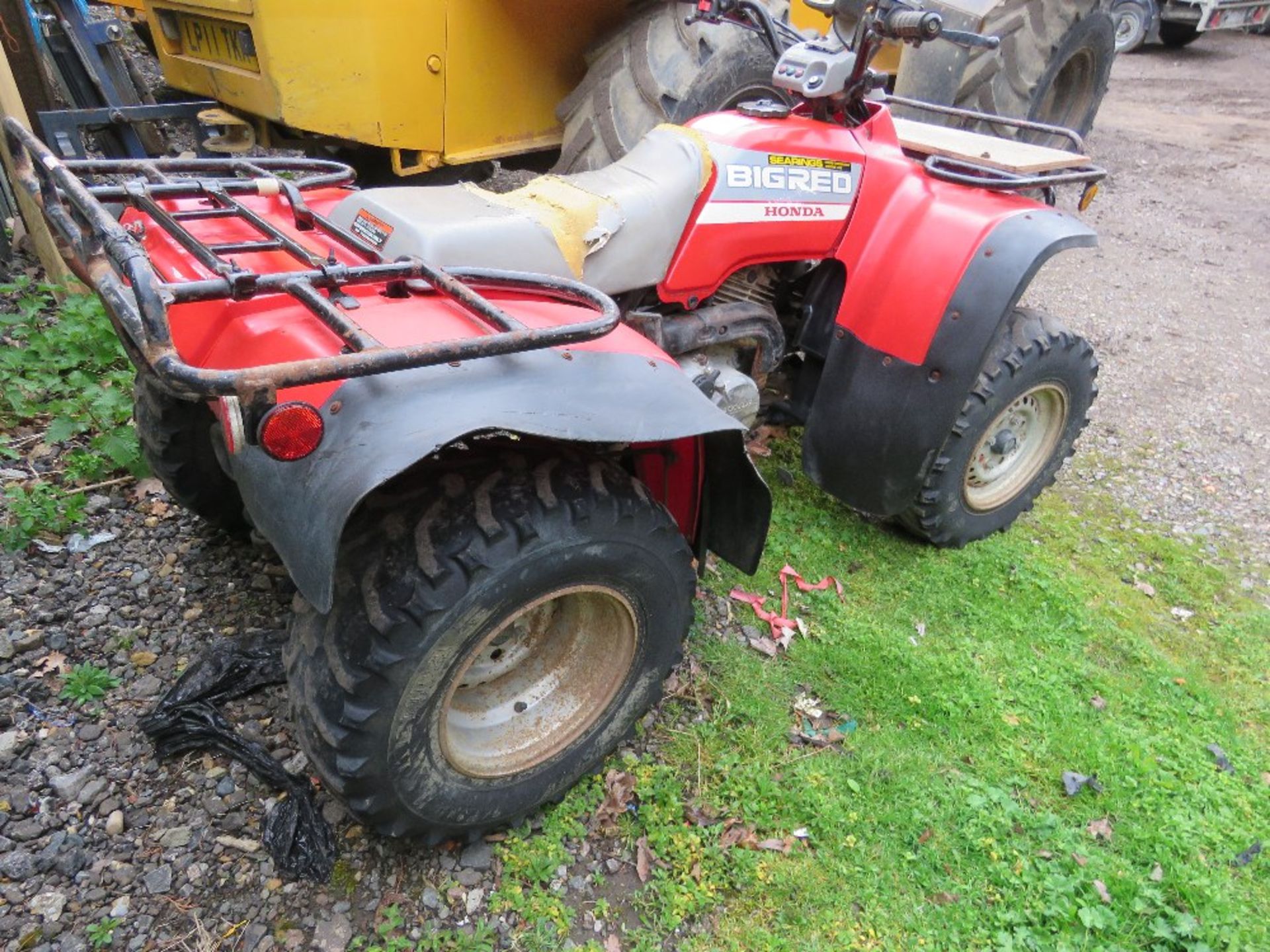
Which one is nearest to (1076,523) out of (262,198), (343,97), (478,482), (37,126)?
(478,482)

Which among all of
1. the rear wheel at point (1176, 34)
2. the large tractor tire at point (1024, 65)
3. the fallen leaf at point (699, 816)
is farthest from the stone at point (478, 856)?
the rear wheel at point (1176, 34)

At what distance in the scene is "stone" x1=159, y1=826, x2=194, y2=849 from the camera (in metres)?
2.07

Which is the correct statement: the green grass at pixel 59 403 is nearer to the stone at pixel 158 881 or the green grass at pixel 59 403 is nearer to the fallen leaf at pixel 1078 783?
the stone at pixel 158 881

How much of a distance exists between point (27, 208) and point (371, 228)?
2948 millimetres

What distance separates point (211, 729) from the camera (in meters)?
2.25

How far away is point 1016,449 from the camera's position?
3.42 meters

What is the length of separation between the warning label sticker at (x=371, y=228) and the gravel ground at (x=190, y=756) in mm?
1211

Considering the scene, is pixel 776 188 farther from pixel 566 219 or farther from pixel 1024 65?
pixel 1024 65

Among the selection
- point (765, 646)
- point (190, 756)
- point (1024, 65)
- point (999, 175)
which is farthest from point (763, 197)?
point (1024, 65)

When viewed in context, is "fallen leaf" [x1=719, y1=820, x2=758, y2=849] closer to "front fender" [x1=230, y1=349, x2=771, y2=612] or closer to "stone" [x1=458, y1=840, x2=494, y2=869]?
"stone" [x1=458, y1=840, x2=494, y2=869]

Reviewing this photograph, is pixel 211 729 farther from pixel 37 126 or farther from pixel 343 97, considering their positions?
pixel 37 126

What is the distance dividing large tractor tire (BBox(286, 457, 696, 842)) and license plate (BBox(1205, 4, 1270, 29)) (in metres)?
15.6

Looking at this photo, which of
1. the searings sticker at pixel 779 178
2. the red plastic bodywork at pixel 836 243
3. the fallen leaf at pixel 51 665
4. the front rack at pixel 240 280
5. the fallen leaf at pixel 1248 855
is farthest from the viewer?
the searings sticker at pixel 779 178

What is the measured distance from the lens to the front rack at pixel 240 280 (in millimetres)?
1371
